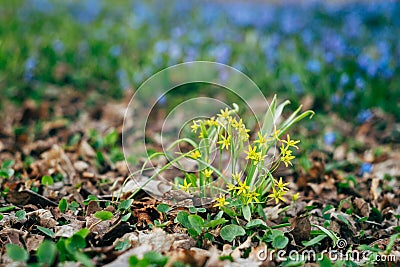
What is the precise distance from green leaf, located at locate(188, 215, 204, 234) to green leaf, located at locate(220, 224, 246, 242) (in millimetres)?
79

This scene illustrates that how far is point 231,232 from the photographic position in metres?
1.77

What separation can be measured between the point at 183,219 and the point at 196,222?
0.07 meters

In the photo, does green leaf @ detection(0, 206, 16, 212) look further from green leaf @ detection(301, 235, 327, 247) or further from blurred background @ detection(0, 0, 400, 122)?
blurred background @ detection(0, 0, 400, 122)

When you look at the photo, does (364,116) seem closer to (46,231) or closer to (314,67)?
(314,67)

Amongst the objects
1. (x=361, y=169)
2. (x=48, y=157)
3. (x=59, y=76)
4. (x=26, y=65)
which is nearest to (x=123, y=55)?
(x=59, y=76)

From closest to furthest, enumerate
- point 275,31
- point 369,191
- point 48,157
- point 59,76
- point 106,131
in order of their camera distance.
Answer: point 369,191, point 48,157, point 106,131, point 59,76, point 275,31

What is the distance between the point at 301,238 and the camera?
73.4 inches

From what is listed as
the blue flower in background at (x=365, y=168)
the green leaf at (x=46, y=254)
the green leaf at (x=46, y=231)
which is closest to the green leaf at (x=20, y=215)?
the green leaf at (x=46, y=231)

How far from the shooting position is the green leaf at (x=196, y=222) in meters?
1.75

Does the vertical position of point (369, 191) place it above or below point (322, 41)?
below

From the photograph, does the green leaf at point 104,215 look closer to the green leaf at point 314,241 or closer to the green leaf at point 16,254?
the green leaf at point 16,254

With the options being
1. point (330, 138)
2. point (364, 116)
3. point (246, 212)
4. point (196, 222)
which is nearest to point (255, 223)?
point (246, 212)

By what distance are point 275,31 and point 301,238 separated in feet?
12.3

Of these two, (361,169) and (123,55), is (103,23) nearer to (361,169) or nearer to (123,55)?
(123,55)
